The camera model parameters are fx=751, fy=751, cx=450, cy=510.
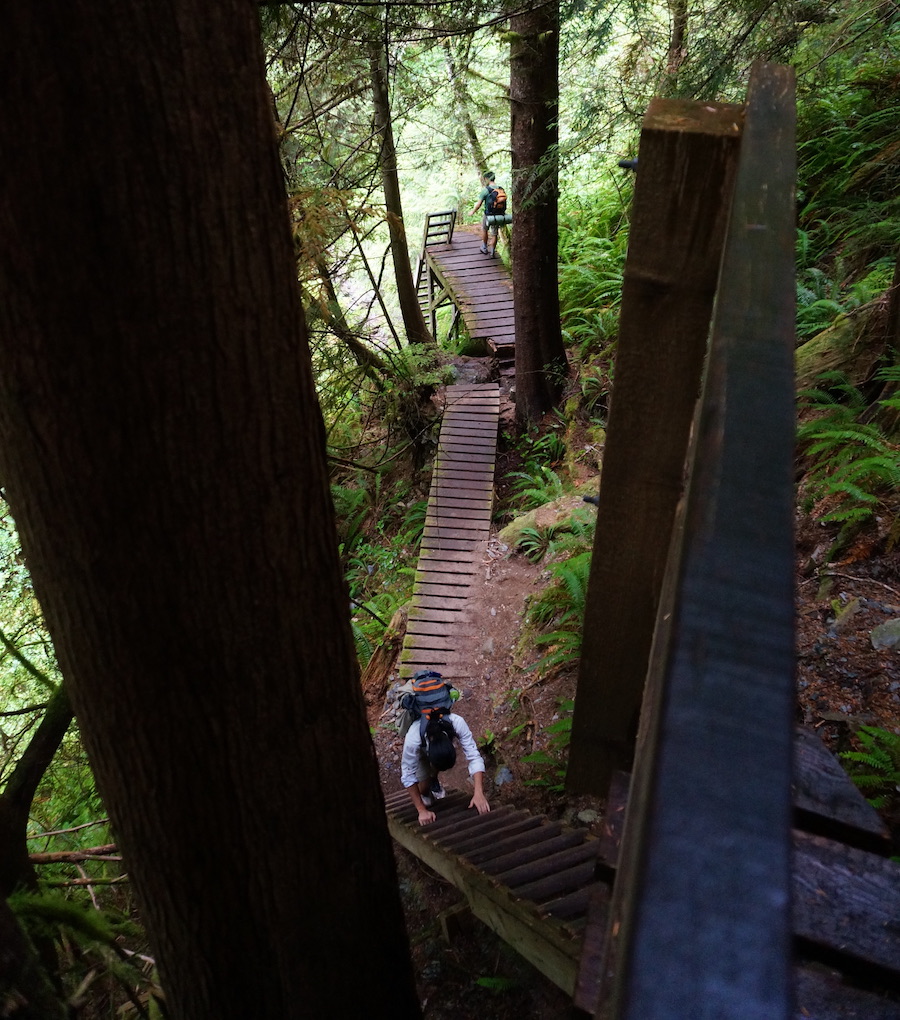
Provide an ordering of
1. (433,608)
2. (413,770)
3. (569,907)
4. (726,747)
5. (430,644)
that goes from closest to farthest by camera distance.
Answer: (726,747), (569,907), (413,770), (430,644), (433,608)

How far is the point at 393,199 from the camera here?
43.4 ft

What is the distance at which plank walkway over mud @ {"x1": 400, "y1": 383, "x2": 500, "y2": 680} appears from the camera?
8.86 meters

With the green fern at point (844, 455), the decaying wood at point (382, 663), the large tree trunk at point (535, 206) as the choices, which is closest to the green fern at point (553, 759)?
the green fern at point (844, 455)

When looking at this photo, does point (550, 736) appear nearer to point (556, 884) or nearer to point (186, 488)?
point (556, 884)

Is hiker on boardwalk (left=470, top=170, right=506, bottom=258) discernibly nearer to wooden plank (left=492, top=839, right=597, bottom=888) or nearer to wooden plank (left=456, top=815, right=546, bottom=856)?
wooden plank (left=456, top=815, right=546, bottom=856)

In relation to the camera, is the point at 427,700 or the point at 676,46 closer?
the point at 427,700

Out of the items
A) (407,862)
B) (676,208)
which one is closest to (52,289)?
(676,208)

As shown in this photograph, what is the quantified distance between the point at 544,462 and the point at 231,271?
10559mm

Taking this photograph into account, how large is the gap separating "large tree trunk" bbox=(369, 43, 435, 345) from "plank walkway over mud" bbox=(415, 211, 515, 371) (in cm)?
101

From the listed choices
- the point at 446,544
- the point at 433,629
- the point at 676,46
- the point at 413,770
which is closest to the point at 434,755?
the point at 413,770

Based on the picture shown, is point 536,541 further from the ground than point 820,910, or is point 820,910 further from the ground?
point 820,910

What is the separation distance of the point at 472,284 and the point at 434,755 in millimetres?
12659

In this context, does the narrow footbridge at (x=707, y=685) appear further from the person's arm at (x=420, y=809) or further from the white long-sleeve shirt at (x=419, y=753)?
the person's arm at (x=420, y=809)

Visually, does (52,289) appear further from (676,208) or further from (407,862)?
(407,862)
